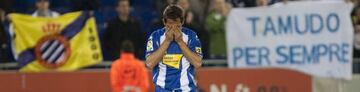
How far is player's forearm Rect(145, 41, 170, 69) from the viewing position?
339 inches

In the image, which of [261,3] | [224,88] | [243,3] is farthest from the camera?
[243,3]

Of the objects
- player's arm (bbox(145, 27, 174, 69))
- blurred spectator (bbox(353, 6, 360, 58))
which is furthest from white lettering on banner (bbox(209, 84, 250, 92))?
player's arm (bbox(145, 27, 174, 69))

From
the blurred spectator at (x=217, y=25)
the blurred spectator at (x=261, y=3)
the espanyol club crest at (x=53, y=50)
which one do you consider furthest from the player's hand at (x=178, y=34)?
the blurred spectator at (x=261, y=3)

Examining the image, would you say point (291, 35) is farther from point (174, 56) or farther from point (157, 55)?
point (157, 55)

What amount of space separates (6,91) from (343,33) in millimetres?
5190

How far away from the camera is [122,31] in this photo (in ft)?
50.6

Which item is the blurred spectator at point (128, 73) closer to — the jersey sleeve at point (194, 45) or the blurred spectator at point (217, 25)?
the blurred spectator at point (217, 25)

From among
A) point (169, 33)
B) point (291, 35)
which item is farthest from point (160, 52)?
point (291, 35)

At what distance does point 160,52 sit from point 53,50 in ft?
23.2

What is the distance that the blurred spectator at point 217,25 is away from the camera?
1556cm

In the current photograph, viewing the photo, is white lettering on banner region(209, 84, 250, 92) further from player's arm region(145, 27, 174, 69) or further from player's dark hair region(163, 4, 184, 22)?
player's dark hair region(163, 4, 184, 22)

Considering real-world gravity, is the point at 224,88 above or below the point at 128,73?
below

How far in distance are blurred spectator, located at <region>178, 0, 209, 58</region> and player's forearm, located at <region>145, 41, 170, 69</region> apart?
6.36 m

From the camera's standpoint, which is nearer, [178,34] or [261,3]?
[178,34]
